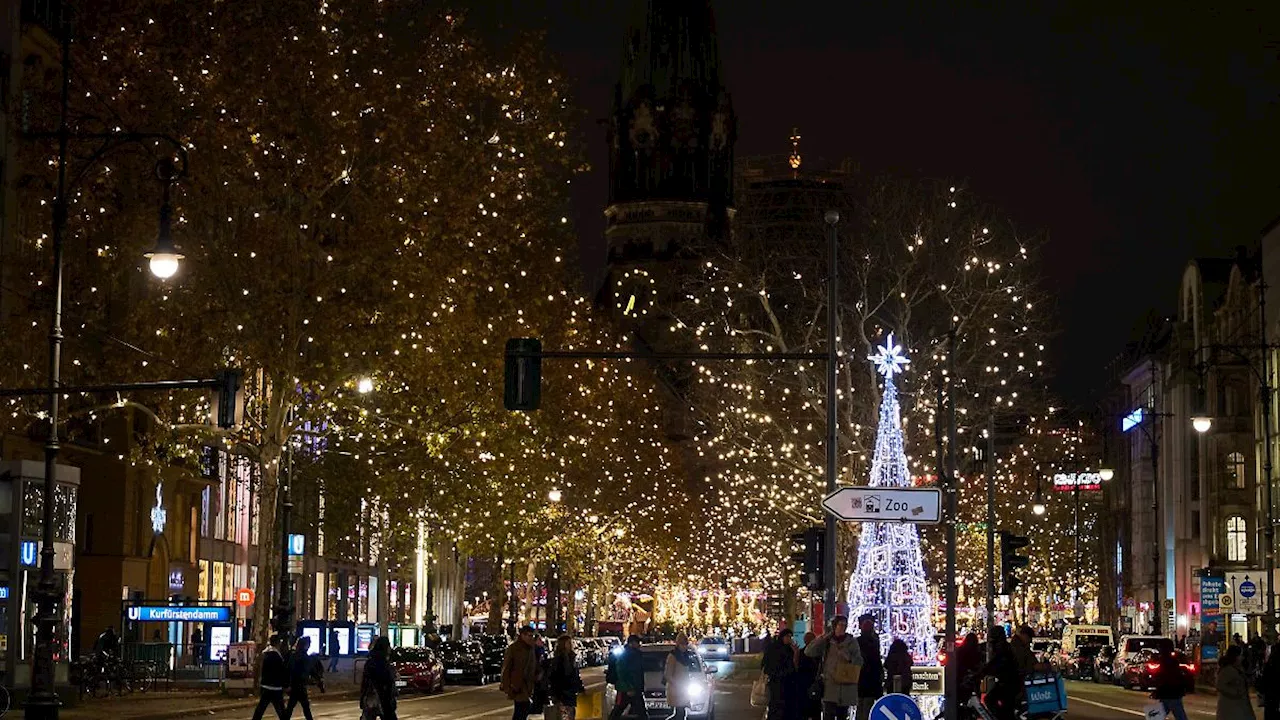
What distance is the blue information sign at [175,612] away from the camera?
50938mm

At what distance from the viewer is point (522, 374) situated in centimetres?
2886

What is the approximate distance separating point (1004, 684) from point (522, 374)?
25.0ft

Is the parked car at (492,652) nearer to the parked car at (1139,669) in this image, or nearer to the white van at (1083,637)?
the parked car at (1139,669)

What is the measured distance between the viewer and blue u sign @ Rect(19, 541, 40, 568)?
40250mm

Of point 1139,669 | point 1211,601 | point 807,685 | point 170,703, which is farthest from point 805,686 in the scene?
point 1139,669

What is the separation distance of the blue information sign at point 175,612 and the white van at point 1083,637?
37826 mm

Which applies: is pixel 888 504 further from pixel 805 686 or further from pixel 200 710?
pixel 200 710

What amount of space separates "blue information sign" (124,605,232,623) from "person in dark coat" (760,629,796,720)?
23644 millimetres

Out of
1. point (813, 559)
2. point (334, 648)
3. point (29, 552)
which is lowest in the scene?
point (334, 648)

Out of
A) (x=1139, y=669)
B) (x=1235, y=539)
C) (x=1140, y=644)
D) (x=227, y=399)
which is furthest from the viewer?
(x=1235, y=539)

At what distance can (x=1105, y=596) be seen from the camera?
138 m

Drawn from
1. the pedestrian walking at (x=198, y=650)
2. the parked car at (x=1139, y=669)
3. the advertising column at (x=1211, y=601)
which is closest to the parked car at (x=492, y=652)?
the pedestrian walking at (x=198, y=650)

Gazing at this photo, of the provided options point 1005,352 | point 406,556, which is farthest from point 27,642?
point 406,556

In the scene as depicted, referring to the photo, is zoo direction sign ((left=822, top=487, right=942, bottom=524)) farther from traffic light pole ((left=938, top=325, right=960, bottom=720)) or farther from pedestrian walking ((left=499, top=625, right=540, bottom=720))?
pedestrian walking ((left=499, top=625, right=540, bottom=720))
